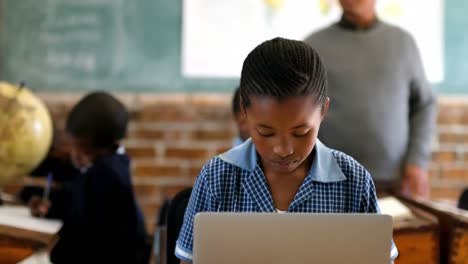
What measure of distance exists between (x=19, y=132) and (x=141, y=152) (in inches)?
37.6

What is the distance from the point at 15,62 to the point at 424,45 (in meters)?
1.91

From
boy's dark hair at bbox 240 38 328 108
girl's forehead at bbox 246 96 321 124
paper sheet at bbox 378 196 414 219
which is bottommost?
paper sheet at bbox 378 196 414 219

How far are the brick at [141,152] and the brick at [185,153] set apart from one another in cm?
7

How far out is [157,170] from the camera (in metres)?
3.00

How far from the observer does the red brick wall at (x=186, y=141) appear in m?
2.95

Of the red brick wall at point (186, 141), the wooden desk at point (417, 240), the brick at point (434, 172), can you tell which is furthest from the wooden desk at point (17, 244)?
the brick at point (434, 172)

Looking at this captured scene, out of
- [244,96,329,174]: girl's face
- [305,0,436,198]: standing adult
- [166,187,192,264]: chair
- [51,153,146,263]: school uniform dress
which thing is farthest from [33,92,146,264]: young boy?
[244,96,329,174]: girl's face

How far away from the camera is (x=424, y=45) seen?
294cm

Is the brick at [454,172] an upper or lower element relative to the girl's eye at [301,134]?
lower

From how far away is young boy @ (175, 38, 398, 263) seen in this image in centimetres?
105

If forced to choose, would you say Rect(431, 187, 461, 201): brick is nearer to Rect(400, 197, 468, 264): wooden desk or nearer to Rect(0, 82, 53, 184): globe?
Rect(400, 197, 468, 264): wooden desk

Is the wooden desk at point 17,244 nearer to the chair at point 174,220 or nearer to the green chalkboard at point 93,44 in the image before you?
the chair at point 174,220

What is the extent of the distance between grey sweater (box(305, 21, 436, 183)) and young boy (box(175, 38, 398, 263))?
117cm

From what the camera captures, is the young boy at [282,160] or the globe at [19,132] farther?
the globe at [19,132]
